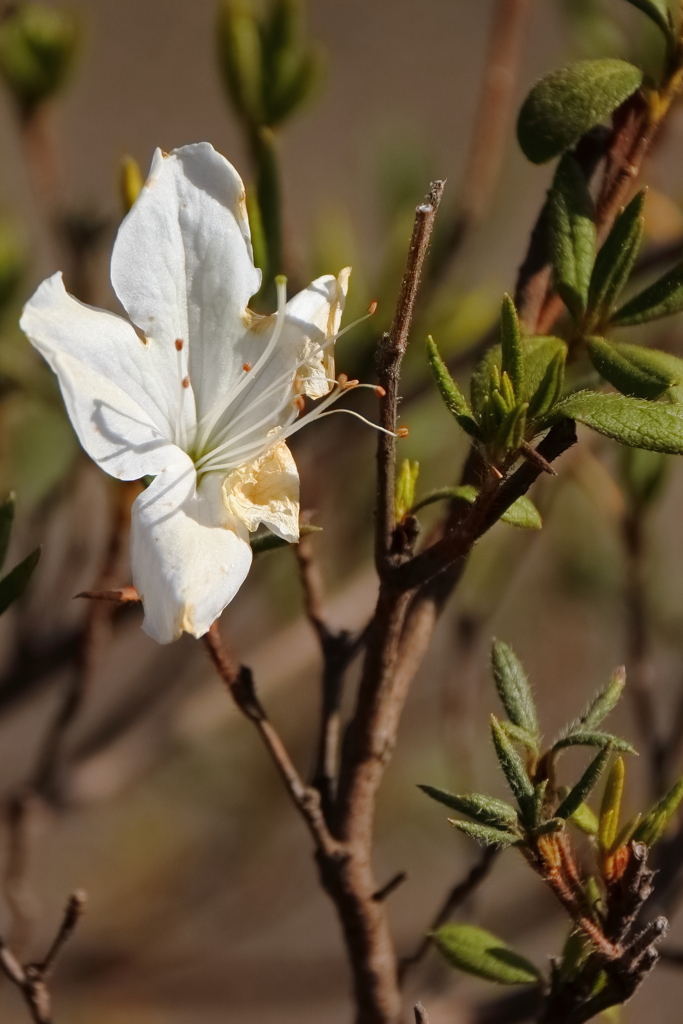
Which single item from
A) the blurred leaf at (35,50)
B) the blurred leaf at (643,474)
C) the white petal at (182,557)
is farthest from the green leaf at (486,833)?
the blurred leaf at (35,50)

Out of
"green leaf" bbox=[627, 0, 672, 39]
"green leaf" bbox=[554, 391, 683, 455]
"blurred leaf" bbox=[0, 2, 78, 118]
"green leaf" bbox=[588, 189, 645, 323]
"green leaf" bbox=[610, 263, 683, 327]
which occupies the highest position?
"blurred leaf" bbox=[0, 2, 78, 118]

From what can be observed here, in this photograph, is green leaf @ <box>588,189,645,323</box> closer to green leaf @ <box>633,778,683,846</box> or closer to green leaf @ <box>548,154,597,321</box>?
green leaf @ <box>548,154,597,321</box>

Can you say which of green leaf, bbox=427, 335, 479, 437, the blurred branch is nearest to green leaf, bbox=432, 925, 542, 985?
the blurred branch

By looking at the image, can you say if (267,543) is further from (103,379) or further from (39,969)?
(39,969)

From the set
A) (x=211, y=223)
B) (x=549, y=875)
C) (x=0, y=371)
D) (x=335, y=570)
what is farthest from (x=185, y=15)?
(x=549, y=875)

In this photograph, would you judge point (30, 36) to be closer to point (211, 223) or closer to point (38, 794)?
point (211, 223)

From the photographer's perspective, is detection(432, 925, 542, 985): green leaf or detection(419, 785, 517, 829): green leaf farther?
detection(432, 925, 542, 985): green leaf

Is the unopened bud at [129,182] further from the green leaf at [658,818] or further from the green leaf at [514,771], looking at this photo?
the green leaf at [658,818]
